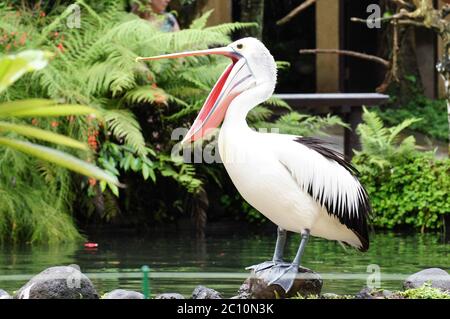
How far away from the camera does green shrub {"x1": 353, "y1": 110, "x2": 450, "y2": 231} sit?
400 inches

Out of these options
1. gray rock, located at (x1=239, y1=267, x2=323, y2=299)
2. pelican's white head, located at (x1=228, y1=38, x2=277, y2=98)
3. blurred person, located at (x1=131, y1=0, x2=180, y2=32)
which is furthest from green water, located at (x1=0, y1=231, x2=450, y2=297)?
blurred person, located at (x1=131, y1=0, x2=180, y2=32)

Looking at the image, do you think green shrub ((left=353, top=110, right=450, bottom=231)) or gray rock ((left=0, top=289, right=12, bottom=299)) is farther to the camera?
green shrub ((left=353, top=110, right=450, bottom=231))

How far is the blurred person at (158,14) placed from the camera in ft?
37.0

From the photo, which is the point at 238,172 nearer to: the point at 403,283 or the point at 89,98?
the point at 403,283

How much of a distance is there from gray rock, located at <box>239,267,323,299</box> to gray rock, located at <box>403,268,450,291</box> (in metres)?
0.56

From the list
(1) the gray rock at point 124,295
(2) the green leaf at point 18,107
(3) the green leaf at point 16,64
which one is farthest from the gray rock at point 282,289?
(3) the green leaf at point 16,64

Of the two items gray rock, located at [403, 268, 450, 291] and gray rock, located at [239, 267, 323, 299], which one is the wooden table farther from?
gray rock, located at [239, 267, 323, 299]

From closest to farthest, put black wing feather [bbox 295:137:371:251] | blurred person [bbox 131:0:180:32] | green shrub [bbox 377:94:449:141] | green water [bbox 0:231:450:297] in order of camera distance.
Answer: black wing feather [bbox 295:137:371:251]
green water [bbox 0:231:450:297]
blurred person [bbox 131:0:180:32]
green shrub [bbox 377:94:449:141]

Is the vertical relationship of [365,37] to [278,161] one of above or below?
above

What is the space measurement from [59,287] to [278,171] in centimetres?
125

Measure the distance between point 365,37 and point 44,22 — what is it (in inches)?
326

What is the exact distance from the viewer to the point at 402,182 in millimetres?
10461
